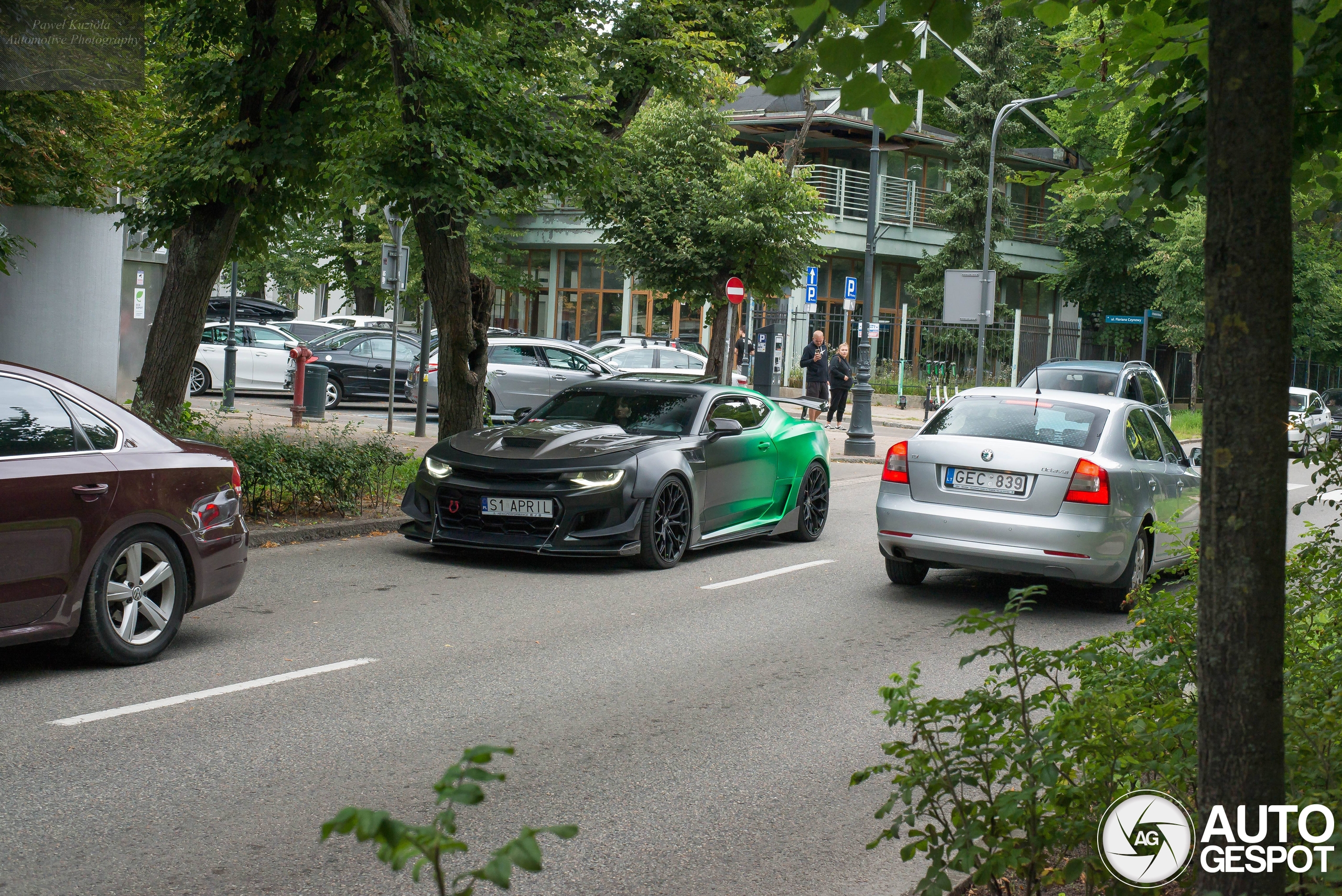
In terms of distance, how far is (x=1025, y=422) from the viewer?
31.8ft

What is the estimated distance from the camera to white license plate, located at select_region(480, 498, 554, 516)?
1005cm

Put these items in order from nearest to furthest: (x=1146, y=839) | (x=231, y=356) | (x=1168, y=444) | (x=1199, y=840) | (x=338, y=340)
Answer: (x=1199, y=840) < (x=1146, y=839) < (x=1168, y=444) < (x=231, y=356) < (x=338, y=340)

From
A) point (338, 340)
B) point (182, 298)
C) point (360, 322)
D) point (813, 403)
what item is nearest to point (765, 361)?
point (813, 403)

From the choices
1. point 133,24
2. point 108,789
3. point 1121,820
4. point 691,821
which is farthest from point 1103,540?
point 133,24

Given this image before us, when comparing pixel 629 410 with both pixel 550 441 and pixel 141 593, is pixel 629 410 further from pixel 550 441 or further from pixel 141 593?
pixel 141 593

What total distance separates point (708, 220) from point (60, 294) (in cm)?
1309

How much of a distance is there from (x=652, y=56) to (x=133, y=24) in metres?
5.48

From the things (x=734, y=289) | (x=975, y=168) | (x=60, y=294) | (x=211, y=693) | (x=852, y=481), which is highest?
(x=975, y=168)

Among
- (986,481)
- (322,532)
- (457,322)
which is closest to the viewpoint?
(986,481)

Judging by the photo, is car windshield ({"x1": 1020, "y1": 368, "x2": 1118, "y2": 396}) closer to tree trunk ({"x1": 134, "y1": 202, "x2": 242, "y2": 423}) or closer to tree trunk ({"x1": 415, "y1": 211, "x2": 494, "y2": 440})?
tree trunk ({"x1": 415, "y1": 211, "x2": 494, "y2": 440})

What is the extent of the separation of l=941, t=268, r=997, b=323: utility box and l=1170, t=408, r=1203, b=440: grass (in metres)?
7.59

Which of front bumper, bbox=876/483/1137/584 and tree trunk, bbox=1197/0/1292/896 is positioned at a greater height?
tree trunk, bbox=1197/0/1292/896

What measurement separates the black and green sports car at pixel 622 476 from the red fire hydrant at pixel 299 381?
1099cm

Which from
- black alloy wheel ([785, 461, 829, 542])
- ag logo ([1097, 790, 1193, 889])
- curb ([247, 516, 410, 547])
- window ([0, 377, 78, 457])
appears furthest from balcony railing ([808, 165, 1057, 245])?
ag logo ([1097, 790, 1193, 889])
